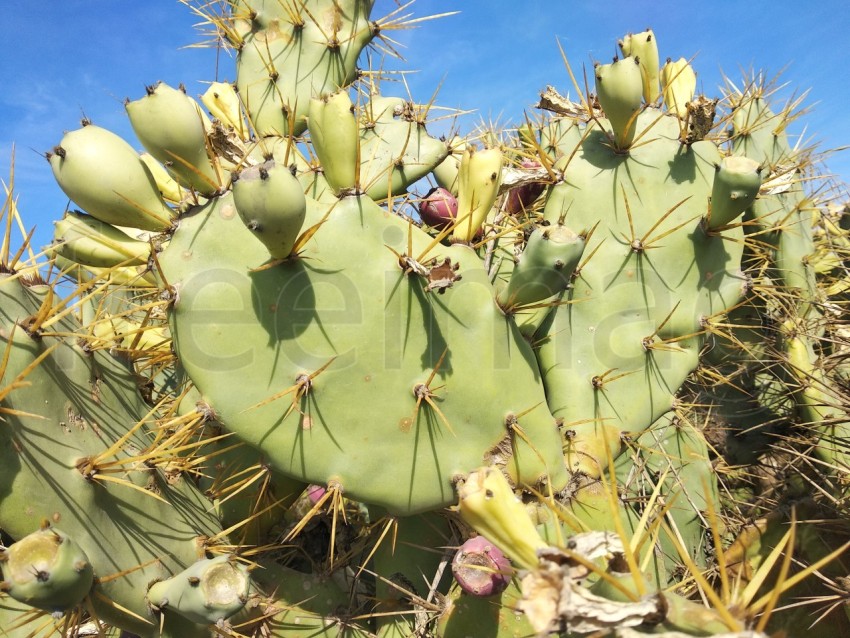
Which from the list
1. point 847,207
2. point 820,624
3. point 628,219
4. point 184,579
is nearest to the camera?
point 184,579

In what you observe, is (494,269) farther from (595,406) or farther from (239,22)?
(239,22)

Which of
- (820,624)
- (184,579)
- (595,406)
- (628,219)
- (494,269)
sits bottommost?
(820,624)

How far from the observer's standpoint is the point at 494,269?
5.73 ft

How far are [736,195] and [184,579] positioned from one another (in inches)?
58.2

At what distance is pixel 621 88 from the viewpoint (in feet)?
5.18

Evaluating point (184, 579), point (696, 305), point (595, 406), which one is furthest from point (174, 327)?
point (696, 305)

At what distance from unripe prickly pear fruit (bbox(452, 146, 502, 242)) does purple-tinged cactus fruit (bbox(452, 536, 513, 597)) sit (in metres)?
0.66

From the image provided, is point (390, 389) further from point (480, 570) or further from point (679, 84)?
Answer: point (679, 84)

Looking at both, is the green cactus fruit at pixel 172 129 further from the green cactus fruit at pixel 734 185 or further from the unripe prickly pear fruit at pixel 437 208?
the green cactus fruit at pixel 734 185

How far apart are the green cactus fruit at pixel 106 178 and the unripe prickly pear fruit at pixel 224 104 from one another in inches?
33.7

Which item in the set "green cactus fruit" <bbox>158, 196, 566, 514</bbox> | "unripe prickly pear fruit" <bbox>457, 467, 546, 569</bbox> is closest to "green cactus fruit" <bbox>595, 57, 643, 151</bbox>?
"green cactus fruit" <bbox>158, 196, 566, 514</bbox>

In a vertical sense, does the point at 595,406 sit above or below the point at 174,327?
below

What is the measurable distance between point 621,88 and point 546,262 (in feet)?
1.93

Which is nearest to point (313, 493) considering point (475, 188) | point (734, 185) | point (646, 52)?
point (475, 188)
